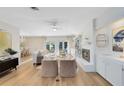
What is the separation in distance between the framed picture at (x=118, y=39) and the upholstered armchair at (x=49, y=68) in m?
2.38

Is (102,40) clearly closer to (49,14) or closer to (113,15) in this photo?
(113,15)

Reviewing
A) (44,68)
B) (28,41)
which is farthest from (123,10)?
(28,41)

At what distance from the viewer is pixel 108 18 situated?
441 centimetres

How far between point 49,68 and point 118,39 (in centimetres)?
285

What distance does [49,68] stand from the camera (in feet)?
17.8

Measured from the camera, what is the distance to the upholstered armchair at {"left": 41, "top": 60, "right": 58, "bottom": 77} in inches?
212

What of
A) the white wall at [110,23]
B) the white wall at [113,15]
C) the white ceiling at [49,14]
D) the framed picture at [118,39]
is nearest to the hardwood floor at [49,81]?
the white wall at [110,23]

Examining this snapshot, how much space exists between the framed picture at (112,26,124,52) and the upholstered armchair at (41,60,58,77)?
238 cm

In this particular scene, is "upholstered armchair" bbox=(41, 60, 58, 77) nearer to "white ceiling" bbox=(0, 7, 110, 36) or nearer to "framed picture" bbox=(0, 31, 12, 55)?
"white ceiling" bbox=(0, 7, 110, 36)

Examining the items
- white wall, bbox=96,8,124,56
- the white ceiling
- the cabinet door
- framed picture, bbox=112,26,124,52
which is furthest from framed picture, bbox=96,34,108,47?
the cabinet door

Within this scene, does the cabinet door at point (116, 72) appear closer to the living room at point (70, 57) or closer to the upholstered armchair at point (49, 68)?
the living room at point (70, 57)

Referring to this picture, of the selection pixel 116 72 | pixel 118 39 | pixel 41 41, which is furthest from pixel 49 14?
pixel 41 41

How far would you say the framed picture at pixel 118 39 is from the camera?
4039 mm

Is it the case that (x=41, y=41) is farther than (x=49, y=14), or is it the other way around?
(x=41, y=41)
